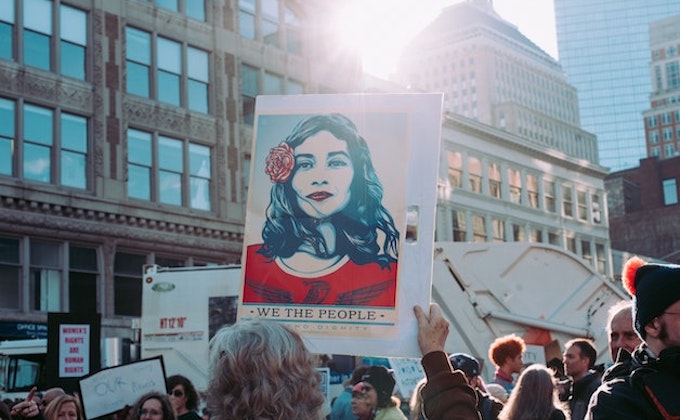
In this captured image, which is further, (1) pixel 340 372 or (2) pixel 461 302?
(1) pixel 340 372

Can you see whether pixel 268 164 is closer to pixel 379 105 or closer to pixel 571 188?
pixel 379 105

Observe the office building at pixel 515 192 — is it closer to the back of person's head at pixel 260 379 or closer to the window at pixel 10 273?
the window at pixel 10 273

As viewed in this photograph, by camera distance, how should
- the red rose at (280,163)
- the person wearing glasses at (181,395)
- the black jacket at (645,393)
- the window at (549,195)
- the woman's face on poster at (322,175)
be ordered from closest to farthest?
the black jacket at (645,393), the woman's face on poster at (322,175), the red rose at (280,163), the person wearing glasses at (181,395), the window at (549,195)

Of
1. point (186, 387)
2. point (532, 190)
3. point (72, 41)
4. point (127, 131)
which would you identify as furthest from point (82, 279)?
point (532, 190)

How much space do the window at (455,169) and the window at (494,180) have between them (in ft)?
7.85

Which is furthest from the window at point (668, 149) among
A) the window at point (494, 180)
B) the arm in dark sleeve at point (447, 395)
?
the arm in dark sleeve at point (447, 395)

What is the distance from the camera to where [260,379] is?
3.17 m

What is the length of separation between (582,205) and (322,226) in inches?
1934

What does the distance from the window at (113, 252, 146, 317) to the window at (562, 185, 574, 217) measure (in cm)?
2797

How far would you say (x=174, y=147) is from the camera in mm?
29812

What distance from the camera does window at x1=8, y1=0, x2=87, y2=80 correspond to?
26094 millimetres

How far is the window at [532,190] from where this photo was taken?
48.8 meters

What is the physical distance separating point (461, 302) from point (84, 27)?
57.2ft

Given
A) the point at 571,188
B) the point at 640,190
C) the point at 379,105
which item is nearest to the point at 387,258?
the point at 379,105
